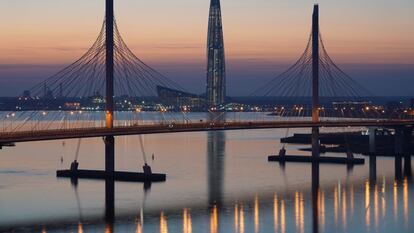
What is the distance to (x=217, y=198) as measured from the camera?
4516cm

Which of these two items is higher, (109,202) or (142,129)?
(142,129)

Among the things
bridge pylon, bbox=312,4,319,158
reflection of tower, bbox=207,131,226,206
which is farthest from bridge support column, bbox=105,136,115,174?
bridge pylon, bbox=312,4,319,158

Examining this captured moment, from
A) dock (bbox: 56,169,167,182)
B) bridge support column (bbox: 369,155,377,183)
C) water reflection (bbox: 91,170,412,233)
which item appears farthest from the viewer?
bridge support column (bbox: 369,155,377,183)

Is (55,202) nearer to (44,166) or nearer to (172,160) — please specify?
(44,166)

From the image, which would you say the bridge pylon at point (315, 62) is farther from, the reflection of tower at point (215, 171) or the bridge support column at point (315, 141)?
the reflection of tower at point (215, 171)

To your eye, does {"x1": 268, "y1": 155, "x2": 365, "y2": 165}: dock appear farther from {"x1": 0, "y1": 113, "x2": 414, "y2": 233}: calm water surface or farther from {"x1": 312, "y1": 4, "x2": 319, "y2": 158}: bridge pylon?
{"x1": 312, "y1": 4, "x2": 319, "y2": 158}: bridge pylon

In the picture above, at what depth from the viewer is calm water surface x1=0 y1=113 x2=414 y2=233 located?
38000 millimetres

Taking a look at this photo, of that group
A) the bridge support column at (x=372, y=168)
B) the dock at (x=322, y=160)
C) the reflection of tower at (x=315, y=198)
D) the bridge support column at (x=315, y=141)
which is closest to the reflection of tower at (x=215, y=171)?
the dock at (x=322, y=160)

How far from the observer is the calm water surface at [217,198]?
3800cm

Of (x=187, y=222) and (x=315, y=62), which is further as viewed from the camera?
(x=315, y=62)

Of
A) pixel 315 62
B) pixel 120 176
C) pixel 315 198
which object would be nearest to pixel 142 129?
pixel 120 176

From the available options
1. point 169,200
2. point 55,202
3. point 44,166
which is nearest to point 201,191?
point 169,200

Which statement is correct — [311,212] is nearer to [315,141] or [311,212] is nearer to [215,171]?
[215,171]

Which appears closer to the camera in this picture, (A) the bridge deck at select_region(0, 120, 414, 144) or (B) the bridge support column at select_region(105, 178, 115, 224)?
(B) the bridge support column at select_region(105, 178, 115, 224)
